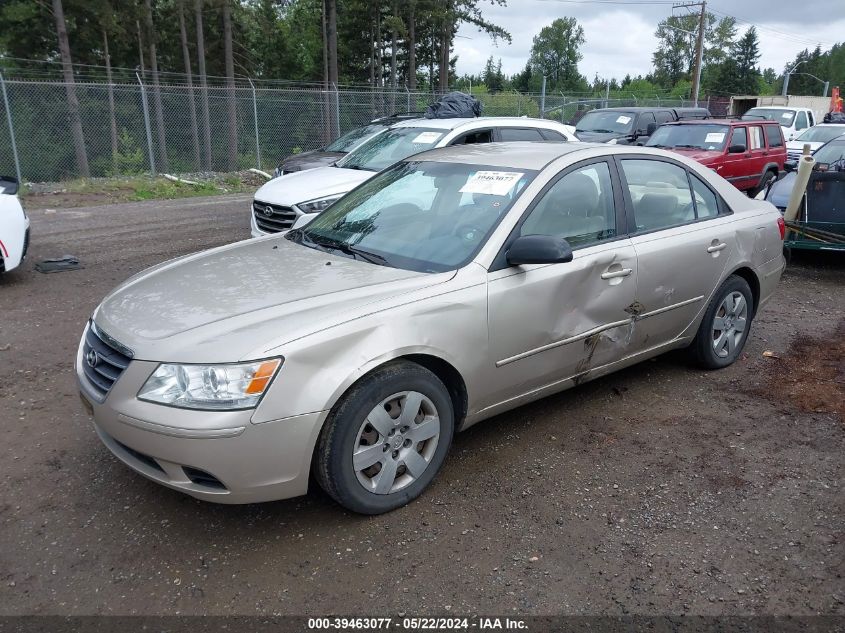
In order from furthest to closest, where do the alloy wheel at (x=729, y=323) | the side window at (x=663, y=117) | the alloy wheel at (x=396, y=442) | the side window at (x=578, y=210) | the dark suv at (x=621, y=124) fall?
the side window at (x=663, y=117), the dark suv at (x=621, y=124), the alloy wheel at (x=729, y=323), the side window at (x=578, y=210), the alloy wheel at (x=396, y=442)

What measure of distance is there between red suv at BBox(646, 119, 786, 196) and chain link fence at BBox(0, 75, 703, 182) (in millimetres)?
10023

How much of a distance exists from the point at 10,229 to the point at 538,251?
5.75m

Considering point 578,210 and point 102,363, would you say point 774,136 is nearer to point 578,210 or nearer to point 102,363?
point 578,210

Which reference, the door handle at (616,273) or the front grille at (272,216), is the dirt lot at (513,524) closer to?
the door handle at (616,273)

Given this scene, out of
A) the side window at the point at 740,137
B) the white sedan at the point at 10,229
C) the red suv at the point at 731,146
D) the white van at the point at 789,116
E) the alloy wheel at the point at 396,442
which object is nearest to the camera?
the alloy wheel at the point at 396,442

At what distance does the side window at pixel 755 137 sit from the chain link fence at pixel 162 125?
1091cm

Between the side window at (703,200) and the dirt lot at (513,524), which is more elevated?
the side window at (703,200)

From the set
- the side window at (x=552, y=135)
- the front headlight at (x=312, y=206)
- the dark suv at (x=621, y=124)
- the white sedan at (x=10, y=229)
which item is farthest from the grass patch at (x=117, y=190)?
the side window at (x=552, y=135)

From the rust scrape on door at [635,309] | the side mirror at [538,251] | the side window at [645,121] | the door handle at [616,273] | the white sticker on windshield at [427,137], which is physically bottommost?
the rust scrape on door at [635,309]

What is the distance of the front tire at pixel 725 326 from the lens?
15.6ft

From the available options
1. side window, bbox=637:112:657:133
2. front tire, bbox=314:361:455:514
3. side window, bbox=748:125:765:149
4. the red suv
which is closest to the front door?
front tire, bbox=314:361:455:514

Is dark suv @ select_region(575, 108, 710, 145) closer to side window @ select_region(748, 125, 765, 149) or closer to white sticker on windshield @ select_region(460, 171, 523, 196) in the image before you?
side window @ select_region(748, 125, 765, 149)

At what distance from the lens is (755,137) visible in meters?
12.5

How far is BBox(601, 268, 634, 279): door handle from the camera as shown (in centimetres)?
388
